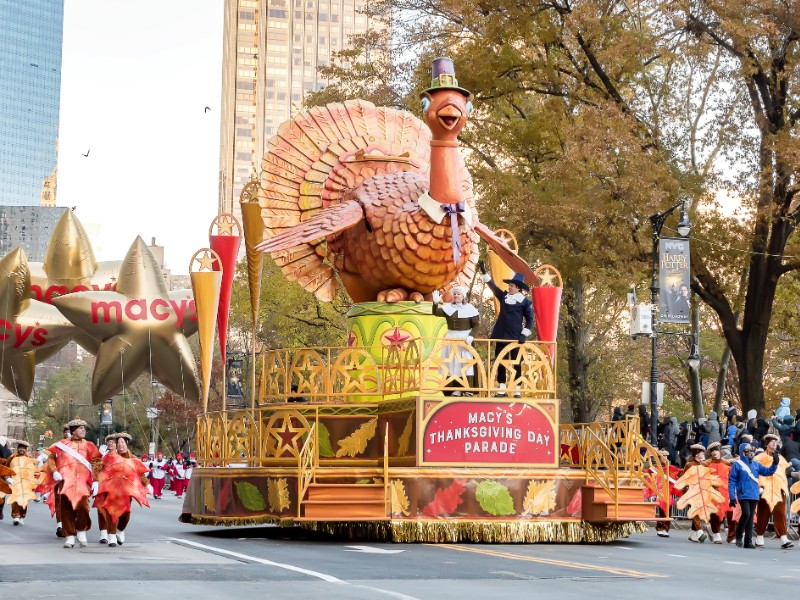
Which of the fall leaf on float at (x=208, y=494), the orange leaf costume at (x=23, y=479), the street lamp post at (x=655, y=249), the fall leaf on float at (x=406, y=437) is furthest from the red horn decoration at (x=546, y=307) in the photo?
the orange leaf costume at (x=23, y=479)

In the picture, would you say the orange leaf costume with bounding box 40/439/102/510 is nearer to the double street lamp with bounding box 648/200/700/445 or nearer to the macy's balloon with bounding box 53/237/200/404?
the macy's balloon with bounding box 53/237/200/404

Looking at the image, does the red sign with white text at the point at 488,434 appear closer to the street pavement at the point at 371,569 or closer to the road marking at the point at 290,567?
the street pavement at the point at 371,569

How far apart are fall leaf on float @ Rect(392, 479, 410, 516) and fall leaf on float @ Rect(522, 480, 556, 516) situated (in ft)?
5.38

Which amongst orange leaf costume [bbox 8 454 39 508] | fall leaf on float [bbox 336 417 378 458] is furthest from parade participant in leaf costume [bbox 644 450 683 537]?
orange leaf costume [bbox 8 454 39 508]

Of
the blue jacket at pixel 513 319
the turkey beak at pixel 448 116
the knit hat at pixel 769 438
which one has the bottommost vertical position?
the knit hat at pixel 769 438

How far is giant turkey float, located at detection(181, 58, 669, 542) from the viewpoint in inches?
672

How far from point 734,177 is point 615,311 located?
18.5m

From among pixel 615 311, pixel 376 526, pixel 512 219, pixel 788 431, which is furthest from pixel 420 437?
pixel 615 311

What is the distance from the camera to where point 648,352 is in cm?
5641

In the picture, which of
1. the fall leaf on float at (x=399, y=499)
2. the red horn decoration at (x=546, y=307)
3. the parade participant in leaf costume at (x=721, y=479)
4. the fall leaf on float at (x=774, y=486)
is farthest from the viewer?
the parade participant in leaf costume at (x=721, y=479)

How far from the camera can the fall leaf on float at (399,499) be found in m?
16.8

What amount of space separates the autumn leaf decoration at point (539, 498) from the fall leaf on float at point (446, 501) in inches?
36.4

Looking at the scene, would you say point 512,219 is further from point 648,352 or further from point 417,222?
point 648,352

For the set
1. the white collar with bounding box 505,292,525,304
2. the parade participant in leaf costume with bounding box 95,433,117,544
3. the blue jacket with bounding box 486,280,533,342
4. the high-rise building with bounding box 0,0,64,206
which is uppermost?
the high-rise building with bounding box 0,0,64,206
